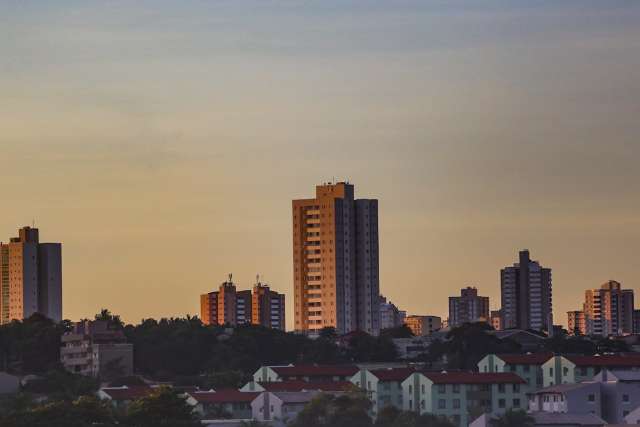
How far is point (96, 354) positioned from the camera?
3420 inches

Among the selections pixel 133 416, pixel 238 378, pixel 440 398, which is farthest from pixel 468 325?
pixel 133 416

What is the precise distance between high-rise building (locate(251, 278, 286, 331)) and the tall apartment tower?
64.1 feet

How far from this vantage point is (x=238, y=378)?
82.8 meters

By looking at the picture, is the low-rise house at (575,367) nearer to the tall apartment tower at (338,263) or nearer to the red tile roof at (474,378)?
the red tile roof at (474,378)

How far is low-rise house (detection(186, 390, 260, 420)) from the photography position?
71188 mm

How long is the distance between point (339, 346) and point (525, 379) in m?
22.1

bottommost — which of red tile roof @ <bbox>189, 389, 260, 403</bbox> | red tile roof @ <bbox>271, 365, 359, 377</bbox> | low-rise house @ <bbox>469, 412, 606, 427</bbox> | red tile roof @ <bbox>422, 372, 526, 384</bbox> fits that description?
low-rise house @ <bbox>469, 412, 606, 427</bbox>

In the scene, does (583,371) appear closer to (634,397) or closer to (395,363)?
(634,397)

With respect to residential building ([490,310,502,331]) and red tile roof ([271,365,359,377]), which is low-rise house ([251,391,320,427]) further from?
residential building ([490,310,502,331])

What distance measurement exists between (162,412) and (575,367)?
1892 centimetres

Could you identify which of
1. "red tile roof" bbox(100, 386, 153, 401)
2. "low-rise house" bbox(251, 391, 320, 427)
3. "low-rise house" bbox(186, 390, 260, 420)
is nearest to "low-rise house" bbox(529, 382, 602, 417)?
"low-rise house" bbox(251, 391, 320, 427)

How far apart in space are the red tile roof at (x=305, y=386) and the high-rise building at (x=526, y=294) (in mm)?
71734

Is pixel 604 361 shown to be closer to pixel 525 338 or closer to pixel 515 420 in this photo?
pixel 515 420

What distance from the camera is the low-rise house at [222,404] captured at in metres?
71.2
